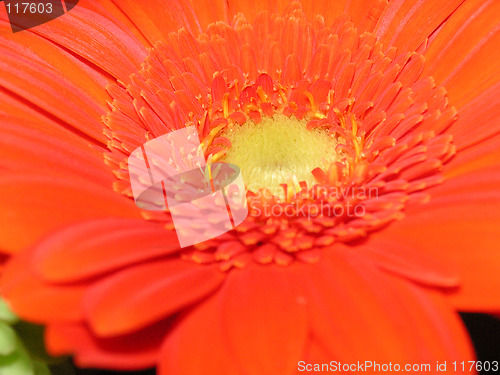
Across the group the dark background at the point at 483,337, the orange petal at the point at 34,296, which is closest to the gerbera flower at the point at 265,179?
the orange petal at the point at 34,296

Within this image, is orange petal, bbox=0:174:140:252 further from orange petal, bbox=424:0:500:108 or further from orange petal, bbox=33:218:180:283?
orange petal, bbox=424:0:500:108

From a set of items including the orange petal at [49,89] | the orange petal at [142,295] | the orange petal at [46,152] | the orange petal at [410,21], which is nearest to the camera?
the orange petal at [142,295]

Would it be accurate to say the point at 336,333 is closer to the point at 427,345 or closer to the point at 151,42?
the point at 427,345

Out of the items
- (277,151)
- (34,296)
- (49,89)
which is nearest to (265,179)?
(277,151)

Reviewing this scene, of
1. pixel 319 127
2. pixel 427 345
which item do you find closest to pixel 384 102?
pixel 319 127

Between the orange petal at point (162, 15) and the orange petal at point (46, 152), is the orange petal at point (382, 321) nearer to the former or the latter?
the orange petal at point (46, 152)

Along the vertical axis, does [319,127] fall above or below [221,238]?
above

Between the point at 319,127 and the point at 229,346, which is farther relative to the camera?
the point at 319,127

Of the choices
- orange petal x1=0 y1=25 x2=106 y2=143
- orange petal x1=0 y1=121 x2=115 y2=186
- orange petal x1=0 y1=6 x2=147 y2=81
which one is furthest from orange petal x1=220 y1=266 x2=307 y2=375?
orange petal x1=0 y1=6 x2=147 y2=81
